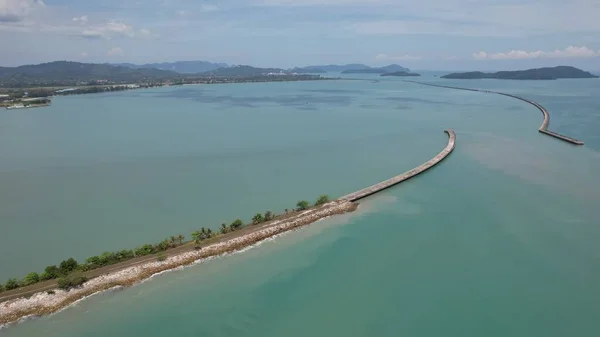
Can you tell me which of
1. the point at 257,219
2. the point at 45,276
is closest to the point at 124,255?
the point at 45,276

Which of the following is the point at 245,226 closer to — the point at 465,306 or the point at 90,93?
the point at 465,306

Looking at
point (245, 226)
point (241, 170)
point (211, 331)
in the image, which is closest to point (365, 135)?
point (241, 170)

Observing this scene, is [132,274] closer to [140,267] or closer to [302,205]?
[140,267]

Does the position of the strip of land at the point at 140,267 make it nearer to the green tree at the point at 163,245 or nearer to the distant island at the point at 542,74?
the green tree at the point at 163,245

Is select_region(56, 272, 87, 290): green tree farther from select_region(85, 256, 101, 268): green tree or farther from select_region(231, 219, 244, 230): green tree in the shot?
select_region(231, 219, 244, 230): green tree

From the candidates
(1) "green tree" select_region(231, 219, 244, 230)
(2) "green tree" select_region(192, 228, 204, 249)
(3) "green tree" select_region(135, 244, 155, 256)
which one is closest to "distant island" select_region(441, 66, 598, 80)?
A: (1) "green tree" select_region(231, 219, 244, 230)
